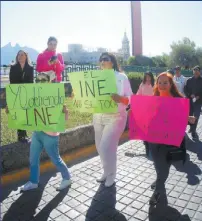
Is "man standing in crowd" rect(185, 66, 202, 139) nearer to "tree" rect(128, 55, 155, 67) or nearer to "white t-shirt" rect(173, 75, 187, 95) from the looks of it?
"white t-shirt" rect(173, 75, 187, 95)

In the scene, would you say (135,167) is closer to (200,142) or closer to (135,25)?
(200,142)

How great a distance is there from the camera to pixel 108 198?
12.8 ft

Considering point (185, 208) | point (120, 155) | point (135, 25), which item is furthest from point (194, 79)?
point (135, 25)

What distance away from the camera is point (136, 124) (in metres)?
3.80

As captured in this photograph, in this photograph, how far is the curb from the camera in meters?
4.61

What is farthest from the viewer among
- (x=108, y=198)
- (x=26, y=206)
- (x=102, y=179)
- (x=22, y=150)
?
(x=22, y=150)

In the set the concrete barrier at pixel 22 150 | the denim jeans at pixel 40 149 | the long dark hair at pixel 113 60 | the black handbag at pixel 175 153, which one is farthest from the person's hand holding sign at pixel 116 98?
the concrete barrier at pixel 22 150

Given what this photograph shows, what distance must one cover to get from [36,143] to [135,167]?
203 cm

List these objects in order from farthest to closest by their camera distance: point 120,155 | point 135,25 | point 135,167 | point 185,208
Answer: point 135,25, point 120,155, point 135,167, point 185,208

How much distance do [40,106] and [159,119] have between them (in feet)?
5.64

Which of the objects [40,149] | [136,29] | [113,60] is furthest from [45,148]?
[136,29]

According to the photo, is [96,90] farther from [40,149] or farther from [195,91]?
[195,91]

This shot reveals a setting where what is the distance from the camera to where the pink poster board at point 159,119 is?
3.47 meters

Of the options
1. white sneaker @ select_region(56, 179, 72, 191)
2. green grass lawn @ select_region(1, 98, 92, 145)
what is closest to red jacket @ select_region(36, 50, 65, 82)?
green grass lawn @ select_region(1, 98, 92, 145)
